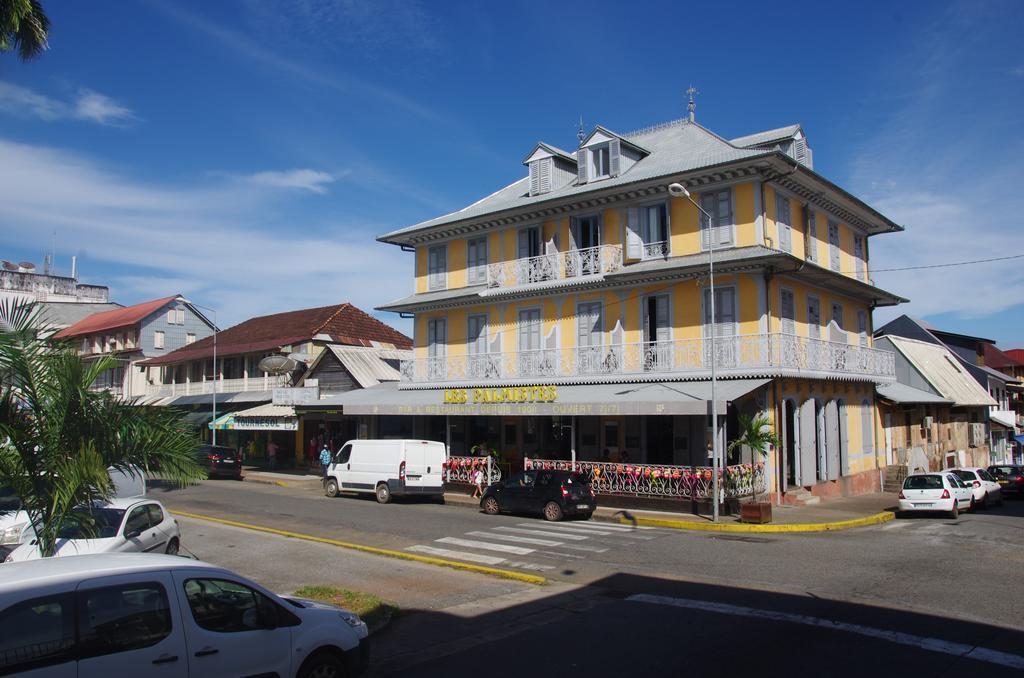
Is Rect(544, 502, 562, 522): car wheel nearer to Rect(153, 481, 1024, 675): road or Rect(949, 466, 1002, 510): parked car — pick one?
Rect(153, 481, 1024, 675): road

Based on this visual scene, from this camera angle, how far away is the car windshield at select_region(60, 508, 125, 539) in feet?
27.1

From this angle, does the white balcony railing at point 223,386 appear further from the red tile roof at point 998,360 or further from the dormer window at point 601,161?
the red tile roof at point 998,360

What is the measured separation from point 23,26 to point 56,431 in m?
9.70

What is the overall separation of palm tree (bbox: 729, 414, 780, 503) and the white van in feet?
32.3

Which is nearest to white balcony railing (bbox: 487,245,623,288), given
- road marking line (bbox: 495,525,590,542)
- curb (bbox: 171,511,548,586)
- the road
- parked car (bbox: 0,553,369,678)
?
the road

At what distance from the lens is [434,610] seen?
11.1m

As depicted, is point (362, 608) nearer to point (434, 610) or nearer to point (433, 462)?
point (434, 610)

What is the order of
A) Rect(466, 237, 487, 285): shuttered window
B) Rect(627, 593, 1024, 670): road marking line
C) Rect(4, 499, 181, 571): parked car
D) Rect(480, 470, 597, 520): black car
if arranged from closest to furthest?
1. Rect(627, 593, 1024, 670): road marking line
2. Rect(4, 499, 181, 571): parked car
3. Rect(480, 470, 597, 520): black car
4. Rect(466, 237, 487, 285): shuttered window

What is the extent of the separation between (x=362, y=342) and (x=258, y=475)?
37.0 feet

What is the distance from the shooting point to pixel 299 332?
43.8 m

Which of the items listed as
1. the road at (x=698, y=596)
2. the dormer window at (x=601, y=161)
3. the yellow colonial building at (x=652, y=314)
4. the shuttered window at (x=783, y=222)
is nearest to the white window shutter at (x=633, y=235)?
the yellow colonial building at (x=652, y=314)

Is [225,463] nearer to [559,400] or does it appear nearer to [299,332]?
[299,332]

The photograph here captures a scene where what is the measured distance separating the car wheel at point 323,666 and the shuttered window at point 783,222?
21.2m

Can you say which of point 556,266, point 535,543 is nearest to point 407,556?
point 535,543
